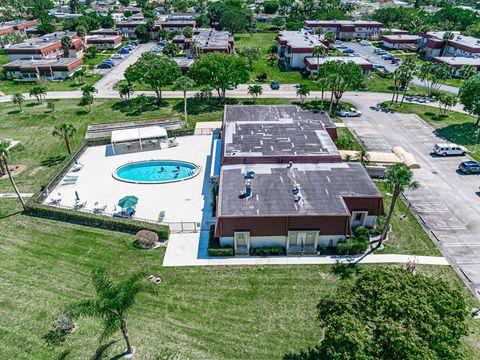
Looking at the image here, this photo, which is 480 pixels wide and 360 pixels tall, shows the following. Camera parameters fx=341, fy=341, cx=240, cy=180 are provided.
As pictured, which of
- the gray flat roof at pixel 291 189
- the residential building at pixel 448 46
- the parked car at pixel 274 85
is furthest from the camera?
the residential building at pixel 448 46

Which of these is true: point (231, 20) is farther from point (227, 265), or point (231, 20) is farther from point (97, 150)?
point (227, 265)

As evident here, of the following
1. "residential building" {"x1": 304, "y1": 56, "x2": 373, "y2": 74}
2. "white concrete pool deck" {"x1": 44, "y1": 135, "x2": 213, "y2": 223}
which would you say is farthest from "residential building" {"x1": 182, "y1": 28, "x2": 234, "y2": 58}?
"white concrete pool deck" {"x1": 44, "y1": 135, "x2": 213, "y2": 223}

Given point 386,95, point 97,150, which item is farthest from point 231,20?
point 97,150

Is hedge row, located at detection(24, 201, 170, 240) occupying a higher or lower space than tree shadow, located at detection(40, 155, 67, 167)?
higher

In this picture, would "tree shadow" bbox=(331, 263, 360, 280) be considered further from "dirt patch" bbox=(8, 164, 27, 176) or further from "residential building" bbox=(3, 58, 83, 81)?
"residential building" bbox=(3, 58, 83, 81)

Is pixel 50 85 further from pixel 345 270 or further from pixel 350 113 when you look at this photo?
pixel 345 270

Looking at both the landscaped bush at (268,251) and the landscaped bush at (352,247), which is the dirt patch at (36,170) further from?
the landscaped bush at (352,247)

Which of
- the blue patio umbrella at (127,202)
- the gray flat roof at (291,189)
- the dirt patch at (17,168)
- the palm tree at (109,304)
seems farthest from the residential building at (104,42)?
the palm tree at (109,304)
